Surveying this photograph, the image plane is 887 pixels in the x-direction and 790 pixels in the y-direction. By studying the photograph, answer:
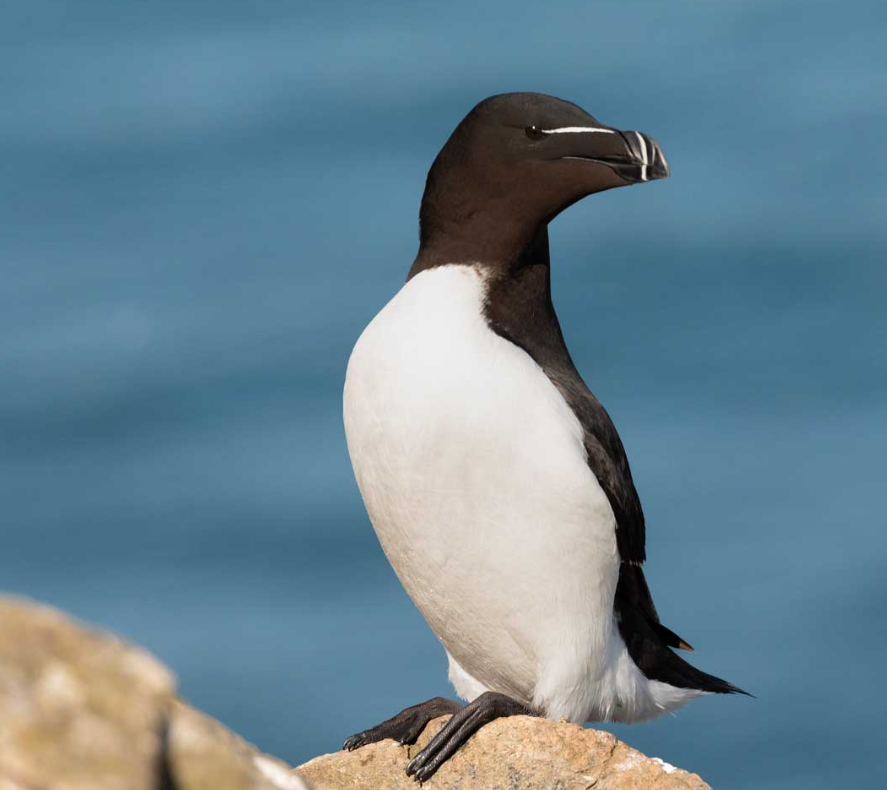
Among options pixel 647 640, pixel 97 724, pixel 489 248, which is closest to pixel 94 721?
pixel 97 724

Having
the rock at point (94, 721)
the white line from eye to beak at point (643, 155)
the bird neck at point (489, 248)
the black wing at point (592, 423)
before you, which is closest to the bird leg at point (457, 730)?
the black wing at point (592, 423)

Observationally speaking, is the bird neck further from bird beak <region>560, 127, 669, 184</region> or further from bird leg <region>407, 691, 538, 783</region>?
bird leg <region>407, 691, 538, 783</region>

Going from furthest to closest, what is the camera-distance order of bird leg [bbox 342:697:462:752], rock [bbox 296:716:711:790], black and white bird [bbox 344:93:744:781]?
black and white bird [bbox 344:93:744:781] < bird leg [bbox 342:697:462:752] < rock [bbox 296:716:711:790]

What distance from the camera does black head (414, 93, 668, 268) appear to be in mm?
4676

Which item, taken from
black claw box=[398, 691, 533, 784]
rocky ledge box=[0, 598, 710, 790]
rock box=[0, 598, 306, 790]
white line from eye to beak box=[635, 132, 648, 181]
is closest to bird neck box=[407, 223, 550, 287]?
white line from eye to beak box=[635, 132, 648, 181]

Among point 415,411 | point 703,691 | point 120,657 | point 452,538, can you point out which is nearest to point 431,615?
point 452,538

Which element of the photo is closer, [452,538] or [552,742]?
[552,742]

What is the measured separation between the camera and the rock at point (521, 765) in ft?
13.4

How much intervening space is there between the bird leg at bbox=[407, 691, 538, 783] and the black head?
125cm

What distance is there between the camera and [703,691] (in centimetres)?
539

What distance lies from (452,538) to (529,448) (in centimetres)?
34

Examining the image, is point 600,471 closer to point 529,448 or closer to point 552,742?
point 529,448

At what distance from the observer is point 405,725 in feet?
14.8

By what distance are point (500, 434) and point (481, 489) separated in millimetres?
163
